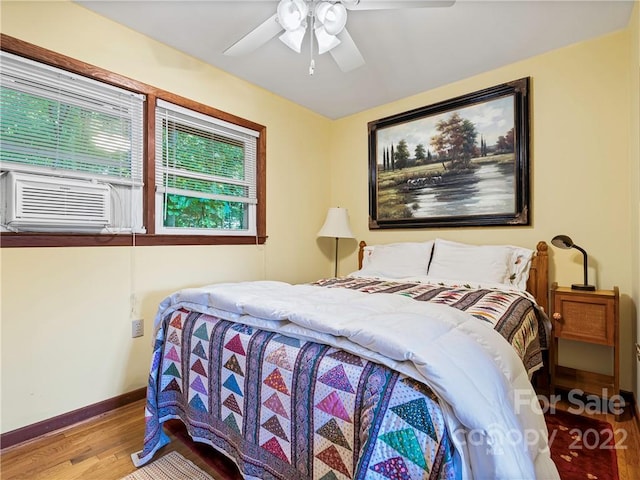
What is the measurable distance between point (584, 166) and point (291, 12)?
2234mm

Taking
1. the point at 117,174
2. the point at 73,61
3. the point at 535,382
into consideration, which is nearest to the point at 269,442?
the point at 117,174

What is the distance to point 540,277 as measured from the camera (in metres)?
2.28

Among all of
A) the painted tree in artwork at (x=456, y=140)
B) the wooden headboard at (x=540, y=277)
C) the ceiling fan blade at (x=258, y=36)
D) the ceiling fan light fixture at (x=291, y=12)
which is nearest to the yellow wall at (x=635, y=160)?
the wooden headboard at (x=540, y=277)

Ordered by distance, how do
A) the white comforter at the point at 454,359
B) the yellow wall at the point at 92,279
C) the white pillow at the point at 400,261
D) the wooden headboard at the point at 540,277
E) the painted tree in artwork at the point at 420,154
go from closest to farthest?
1. the white comforter at the point at 454,359
2. the yellow wall at the point at 92,279
3. the wooden headboard at the point at 540,277
4. the white pillow at the point at 400,261
5. the painted tree in artwork at the point at 420,154

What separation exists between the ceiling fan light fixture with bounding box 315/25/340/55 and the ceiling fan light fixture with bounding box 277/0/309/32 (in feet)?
0.51

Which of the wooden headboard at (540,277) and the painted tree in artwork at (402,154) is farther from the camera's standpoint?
the painted tree in artwork at (402,154)

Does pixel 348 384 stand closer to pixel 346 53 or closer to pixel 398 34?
pixel 346 53

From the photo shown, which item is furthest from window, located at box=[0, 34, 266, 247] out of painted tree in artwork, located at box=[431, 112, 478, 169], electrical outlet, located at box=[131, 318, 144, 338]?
painted tree in artwork, located at box=[431, 112, 478, 169]

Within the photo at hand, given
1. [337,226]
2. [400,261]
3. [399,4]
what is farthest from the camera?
[337,226]

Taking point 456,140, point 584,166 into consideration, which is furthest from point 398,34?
point 584,166

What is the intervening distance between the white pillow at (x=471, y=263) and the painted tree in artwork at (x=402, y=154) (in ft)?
3.09

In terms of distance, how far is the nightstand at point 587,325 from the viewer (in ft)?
6.15

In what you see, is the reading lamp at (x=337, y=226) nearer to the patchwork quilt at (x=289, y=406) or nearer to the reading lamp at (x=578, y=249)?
the reading lamp at (x=578, y=249)

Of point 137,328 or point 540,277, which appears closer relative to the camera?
point 137,328
